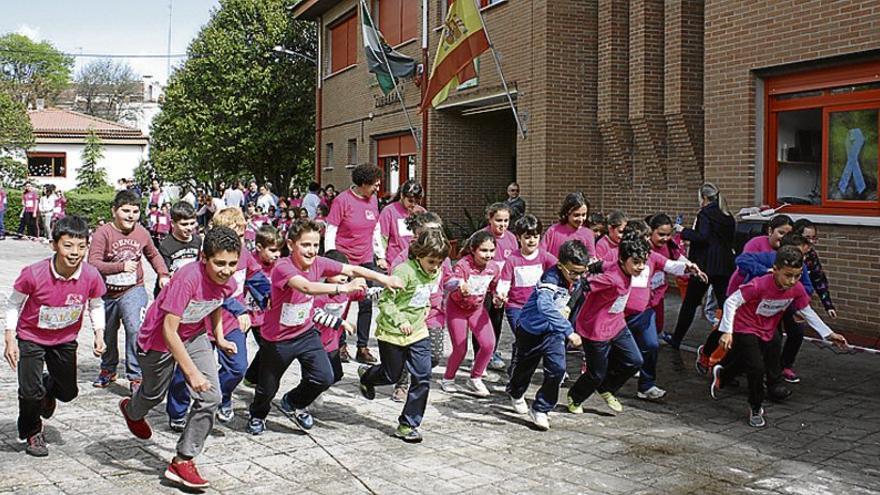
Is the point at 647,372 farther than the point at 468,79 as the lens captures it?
No

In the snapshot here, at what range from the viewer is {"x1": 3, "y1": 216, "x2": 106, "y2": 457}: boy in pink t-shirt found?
587cm

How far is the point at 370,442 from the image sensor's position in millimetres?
6336

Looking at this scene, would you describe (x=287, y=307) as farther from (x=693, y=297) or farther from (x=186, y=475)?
(x=693, y=297)

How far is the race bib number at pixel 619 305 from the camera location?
23.3ft

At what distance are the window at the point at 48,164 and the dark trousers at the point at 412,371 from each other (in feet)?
170

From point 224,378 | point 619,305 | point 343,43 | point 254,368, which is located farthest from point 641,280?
point 343,43

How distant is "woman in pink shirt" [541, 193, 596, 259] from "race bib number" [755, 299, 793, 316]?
6.27 ft

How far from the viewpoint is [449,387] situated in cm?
802

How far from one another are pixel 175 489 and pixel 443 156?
1544 centimetres

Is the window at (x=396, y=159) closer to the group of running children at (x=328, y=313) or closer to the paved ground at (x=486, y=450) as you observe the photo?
the group of running children at (x=328, y=313)

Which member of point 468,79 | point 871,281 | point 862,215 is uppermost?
point 468,79

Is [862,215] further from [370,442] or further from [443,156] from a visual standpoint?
[443,156]

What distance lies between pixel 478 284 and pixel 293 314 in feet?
6.18

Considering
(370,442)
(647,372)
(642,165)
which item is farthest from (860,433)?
(642,165)
